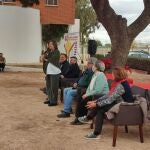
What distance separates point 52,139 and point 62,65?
4.69 meters

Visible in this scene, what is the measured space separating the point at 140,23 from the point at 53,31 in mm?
24272

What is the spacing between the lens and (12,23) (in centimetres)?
3738

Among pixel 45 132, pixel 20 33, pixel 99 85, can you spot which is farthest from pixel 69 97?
pixel 20 33

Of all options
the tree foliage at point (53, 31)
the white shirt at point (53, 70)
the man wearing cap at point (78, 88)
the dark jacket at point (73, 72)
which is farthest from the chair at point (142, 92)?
the tree foliage at point (53, 31)

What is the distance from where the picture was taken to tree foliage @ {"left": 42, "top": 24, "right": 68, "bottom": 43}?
4391cm

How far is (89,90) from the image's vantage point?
1034 cm

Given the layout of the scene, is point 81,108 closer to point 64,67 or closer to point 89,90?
point 89,90

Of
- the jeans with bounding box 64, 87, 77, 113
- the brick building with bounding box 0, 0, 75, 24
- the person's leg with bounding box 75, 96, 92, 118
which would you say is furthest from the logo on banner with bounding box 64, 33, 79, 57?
the brick building with bounding box 0, 0, 75, 24

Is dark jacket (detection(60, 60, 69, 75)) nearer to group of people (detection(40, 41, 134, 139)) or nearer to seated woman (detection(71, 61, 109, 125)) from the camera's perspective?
group of people (detection(40, 41, 134, 139))

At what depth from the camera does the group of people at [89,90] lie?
9.11 metres

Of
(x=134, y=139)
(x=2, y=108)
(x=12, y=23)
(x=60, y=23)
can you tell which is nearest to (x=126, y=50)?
(x=2, y=108)

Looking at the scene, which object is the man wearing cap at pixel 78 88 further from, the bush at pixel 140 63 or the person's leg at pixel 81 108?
the bush at pixel 140 63

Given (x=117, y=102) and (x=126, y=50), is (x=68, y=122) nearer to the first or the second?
(x=117, y=102)

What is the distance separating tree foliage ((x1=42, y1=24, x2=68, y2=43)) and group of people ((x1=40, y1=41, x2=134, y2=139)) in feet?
99.0
